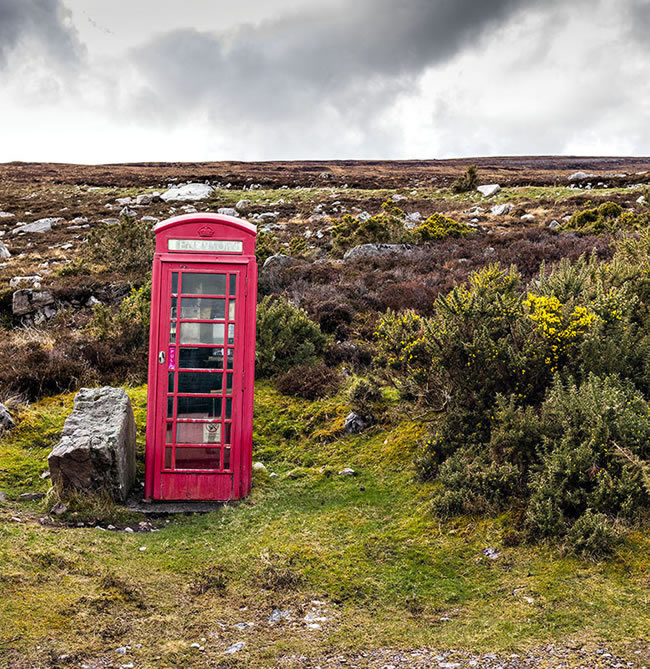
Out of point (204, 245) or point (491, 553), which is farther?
point (204, 245)

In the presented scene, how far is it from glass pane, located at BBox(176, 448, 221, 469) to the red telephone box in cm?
1

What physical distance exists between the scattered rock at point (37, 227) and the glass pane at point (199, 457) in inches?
976

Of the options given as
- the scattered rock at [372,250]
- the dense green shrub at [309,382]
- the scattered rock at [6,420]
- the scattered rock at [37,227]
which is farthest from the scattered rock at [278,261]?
the scattered rock at [37,227]

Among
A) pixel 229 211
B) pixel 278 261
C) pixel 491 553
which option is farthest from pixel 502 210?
pixel 491 553

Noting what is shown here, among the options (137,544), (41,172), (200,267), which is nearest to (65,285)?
(200,267)

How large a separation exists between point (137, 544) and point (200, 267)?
286 centimetres

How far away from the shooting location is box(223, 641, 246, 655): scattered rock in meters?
3.56

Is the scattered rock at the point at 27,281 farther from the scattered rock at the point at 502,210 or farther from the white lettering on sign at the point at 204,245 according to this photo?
the scattered rock at the point at 502,210

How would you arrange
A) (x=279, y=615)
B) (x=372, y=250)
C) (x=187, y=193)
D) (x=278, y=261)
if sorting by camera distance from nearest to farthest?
(x=279, y=615) < (x=278, y=261) < (x=372, y=250) < (x=187, y=193)

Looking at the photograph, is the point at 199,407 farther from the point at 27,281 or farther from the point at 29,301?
the point at 27,281

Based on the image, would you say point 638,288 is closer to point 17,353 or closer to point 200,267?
point 200,267

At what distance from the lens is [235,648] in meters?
3.61

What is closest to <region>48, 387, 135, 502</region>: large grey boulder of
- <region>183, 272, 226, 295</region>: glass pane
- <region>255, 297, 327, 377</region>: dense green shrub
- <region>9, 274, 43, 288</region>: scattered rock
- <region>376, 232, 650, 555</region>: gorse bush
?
<region>183, 272, 226, 295</region>: glass pane

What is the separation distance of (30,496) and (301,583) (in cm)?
333
